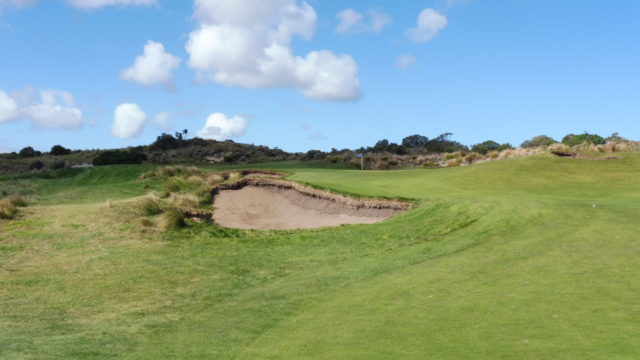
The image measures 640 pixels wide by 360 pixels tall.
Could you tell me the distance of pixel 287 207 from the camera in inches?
990

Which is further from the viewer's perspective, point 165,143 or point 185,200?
point 165,143

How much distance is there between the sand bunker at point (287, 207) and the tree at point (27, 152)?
2590 inches

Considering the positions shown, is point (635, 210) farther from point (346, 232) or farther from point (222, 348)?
point (222, 348)

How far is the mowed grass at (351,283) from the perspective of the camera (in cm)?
742

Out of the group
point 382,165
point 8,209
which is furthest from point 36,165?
point 8,209

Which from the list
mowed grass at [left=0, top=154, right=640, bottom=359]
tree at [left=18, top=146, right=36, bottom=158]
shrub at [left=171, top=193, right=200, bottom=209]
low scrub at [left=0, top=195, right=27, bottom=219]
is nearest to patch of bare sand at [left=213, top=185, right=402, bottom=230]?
shrub at [left=171, top=193, right=200, bottom=209]

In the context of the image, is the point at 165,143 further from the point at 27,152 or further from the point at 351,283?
the point at 351,283

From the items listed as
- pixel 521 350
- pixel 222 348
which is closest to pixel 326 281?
pixel 222 348

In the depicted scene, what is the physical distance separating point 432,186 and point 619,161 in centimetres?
966

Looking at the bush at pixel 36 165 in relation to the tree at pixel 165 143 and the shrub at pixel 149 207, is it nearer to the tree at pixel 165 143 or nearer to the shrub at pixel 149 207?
the tree at pixel 165 143

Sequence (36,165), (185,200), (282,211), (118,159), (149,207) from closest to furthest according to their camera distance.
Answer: (149,207)
(185,200)
(282,211)
(118,159)
(36,165)

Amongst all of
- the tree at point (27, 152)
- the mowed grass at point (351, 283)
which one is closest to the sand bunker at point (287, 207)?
the mowed grass at point (351, 283)

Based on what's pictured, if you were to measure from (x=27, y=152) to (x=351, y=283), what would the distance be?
8485 cm

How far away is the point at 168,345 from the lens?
27.0 ft
